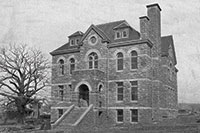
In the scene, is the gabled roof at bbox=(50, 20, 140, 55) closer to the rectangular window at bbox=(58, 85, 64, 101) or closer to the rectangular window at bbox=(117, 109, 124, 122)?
the rectangular window at bbox=(58, 85, 64, 101)

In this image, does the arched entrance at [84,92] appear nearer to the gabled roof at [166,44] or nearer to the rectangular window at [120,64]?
the rectangular window at [120,64]

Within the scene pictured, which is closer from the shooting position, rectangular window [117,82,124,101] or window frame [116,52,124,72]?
rectangular window [117,82,124,101]

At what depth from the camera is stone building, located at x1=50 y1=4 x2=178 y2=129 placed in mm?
27891

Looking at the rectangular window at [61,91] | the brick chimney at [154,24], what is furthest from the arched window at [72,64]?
the brick chimney at [154,24]

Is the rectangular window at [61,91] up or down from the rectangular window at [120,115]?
up

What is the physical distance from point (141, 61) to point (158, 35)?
5950 mm

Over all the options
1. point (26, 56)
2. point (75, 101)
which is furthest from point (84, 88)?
point (26, 56)

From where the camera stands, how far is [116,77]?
98.0 ft

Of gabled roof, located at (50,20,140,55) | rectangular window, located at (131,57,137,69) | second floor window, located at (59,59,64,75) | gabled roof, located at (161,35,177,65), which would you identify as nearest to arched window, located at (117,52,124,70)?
rectangular window, located at (131,57,137,69)

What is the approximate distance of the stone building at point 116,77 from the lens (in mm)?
27891

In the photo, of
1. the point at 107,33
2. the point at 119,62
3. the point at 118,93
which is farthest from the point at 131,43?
the point at 118,93

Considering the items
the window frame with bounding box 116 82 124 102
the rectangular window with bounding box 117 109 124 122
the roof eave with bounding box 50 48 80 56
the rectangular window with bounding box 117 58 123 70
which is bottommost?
the rectangular window with bounding box 117 109 124 122

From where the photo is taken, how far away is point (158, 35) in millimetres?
32531

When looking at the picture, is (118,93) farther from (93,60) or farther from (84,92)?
(93,60)
